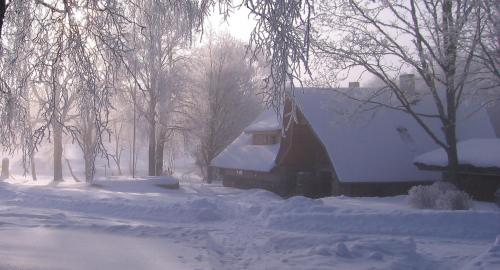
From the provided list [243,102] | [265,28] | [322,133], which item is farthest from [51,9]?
[243,102]

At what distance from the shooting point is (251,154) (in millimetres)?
30453

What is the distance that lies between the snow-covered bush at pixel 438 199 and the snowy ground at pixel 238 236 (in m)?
0.71

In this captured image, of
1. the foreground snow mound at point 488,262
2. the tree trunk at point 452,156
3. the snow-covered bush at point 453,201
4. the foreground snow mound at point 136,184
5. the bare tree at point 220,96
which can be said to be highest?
the bare tree at point 220,96

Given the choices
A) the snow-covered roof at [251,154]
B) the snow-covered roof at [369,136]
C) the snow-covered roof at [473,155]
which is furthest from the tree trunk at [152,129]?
the snow-covered roof at [473,155]

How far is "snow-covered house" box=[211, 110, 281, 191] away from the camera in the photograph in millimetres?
28516

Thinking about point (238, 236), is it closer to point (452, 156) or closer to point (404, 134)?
point (452, 156)

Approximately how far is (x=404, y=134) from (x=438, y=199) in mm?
9550

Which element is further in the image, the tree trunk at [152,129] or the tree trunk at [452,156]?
the tree trunk at [152,129]

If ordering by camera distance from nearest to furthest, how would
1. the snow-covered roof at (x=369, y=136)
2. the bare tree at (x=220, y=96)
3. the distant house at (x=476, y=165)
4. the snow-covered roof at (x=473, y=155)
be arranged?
the snow-covered roof at (x=473, y=155) → the distant house at (x=476, y=165) → the snow-covered roof at (x=369, y=136) → the bare tree at (x=220, y=96)

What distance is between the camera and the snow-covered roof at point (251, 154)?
28.5 metres

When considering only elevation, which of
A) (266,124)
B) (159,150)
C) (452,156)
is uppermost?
(266,124)

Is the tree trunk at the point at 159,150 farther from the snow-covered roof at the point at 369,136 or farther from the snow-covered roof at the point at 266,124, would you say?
the snow-covered roof at the point at 369,136

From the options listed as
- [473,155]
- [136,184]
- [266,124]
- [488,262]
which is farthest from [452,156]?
[136,184]

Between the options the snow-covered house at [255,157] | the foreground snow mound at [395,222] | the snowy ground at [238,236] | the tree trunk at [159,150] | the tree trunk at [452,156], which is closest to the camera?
the snowy ground at [238,236]
